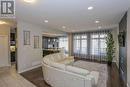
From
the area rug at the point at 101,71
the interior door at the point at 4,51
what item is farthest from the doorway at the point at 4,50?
the area rug at the point at 101,71

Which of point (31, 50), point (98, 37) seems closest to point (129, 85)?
point (31, 50)

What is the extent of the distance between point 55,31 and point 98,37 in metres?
3.63

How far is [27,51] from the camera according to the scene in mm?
6113

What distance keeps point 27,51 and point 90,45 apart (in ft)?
18.2

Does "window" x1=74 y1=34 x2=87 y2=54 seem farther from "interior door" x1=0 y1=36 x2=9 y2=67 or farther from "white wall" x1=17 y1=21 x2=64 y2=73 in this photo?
"interior door" x1=0 y1=36 x2=9 y2=67

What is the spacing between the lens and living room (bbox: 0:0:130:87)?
320 centimetres

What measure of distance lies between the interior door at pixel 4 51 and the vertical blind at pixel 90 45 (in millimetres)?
5906

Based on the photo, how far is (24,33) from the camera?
5.95 metres

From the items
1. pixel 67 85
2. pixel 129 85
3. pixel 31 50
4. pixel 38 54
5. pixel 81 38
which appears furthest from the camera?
pixel 81 38

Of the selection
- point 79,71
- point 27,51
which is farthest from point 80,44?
point 79,71

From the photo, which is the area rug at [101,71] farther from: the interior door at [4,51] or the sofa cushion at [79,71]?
the interior door at [4,51]

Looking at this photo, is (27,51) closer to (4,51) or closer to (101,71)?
(4,51)

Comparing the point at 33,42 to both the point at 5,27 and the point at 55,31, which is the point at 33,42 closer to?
the point at 5,27

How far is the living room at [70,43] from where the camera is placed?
3.20 m
